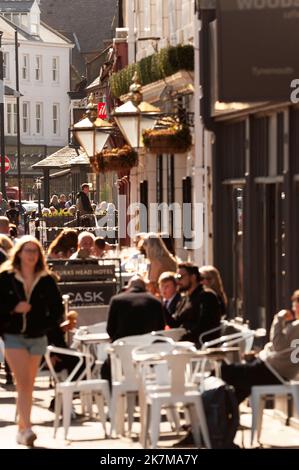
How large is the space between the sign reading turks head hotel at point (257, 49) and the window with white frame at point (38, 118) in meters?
A: 104

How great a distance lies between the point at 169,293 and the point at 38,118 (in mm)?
101919

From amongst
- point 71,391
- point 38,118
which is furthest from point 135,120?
point 38,118

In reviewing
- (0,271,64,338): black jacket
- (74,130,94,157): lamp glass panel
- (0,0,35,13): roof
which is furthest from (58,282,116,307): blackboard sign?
(0,0,35,13): roof

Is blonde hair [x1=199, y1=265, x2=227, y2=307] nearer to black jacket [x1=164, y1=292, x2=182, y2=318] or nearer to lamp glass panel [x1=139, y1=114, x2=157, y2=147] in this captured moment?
black jacket [x1=164, y1=292, x2=182, y2=318]

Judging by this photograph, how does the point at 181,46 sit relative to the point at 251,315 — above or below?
above

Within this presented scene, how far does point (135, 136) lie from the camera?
86.3ft

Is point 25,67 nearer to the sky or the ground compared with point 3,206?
nearer to the sky

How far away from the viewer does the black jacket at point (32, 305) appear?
1575 centimetres

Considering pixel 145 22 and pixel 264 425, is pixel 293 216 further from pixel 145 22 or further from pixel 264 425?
pixel 145 22

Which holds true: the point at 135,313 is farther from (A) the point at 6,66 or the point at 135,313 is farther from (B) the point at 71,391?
(A) the point at 6,66

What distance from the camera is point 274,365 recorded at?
15219mm

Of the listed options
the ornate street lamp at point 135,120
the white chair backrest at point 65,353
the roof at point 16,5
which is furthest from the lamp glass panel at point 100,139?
the roof at point 16,5
